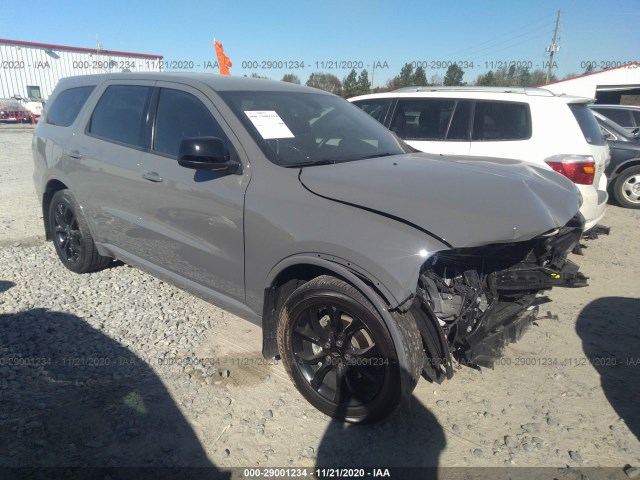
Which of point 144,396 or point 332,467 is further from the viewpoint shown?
point 144,396

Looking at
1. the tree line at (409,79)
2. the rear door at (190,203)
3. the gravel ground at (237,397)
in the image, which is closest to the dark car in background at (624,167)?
the gravel ground at (237,397)

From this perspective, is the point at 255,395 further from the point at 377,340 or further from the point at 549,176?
the point at 549,176

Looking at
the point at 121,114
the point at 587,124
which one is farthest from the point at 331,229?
the point at 587,124

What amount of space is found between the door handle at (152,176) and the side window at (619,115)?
33.5ft

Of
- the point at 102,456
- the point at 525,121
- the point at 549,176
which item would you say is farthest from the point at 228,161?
the point at 525,121

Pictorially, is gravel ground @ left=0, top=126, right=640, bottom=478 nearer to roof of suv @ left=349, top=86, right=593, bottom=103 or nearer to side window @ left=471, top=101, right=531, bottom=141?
side window @ left=471, top=101, right=531, bottom=141

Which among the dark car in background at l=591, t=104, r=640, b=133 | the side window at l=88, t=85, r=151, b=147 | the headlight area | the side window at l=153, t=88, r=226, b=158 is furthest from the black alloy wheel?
the dark car in background at l=591, t=104, r=640, b=133

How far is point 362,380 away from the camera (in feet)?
8.48

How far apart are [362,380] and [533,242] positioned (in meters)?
1.31

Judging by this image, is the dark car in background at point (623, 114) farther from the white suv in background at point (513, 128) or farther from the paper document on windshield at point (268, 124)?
the paper document on windshield at point (268, 124)

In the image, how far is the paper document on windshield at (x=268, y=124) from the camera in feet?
9.59

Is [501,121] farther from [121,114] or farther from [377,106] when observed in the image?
[121,114]

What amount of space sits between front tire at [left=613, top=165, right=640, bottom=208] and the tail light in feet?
14.3

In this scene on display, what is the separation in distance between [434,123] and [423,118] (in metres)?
0.19
